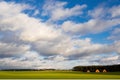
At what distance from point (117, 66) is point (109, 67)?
21.6 ft

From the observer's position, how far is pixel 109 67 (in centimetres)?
19475

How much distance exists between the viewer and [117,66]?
626 ft
